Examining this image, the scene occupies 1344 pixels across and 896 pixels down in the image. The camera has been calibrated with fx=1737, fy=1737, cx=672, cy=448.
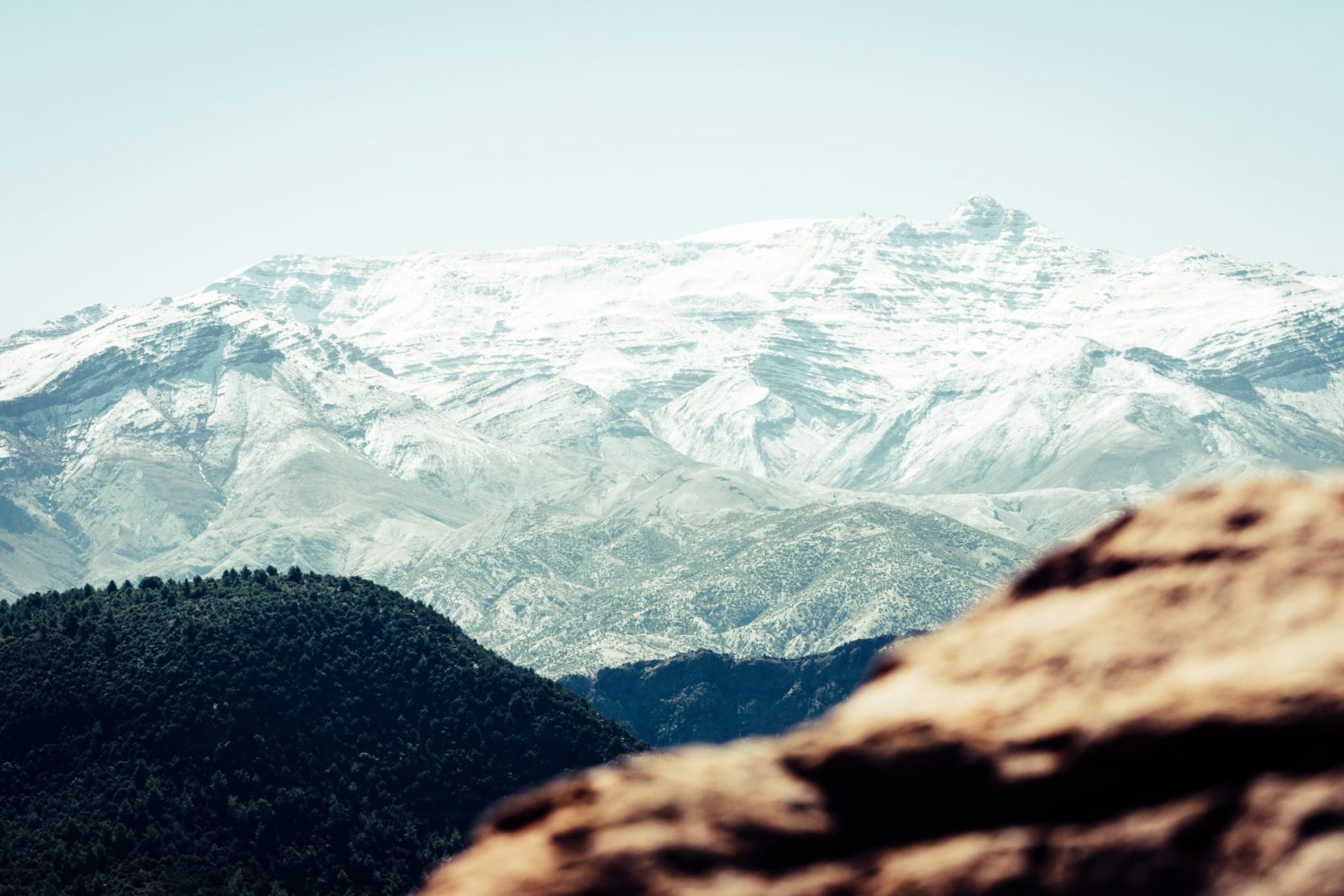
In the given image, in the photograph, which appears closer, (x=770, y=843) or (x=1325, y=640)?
(x=1325, y=640)

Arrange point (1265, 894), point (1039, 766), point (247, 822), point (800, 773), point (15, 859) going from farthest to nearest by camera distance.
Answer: point (247, 822)
point (15, 859)
point (800, 773)
point (1039, 766)
point (1265, 894)

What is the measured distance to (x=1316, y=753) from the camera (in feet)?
64.5

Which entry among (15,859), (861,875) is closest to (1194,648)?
(861,875)

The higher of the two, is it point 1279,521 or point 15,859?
point 1279,521

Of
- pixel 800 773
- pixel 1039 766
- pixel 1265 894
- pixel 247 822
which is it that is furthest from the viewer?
pixel 247 822

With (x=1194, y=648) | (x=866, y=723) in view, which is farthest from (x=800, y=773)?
(x=1194, y=648)

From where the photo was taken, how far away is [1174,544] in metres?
22.2

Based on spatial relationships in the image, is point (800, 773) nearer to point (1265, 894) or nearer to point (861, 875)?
point (861, 875)

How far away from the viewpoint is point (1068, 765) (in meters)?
20.8

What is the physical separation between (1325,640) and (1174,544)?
2.91 meters

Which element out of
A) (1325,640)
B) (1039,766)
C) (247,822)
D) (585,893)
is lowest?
(247,822)

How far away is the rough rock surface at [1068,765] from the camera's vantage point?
19781 millimetres

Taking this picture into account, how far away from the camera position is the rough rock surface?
19781mm

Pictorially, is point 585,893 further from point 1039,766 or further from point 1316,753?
point 1316,753
